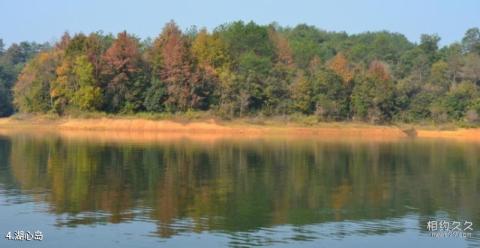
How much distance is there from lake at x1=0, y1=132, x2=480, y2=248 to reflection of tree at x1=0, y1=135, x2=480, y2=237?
0.05 m

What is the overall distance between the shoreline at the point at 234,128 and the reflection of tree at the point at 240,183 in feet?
84.1

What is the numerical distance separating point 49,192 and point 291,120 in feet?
187

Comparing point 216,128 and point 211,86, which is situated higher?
point 211,86

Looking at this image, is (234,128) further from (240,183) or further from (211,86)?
(240,183)

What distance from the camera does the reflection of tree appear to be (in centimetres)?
2355

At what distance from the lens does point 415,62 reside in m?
108

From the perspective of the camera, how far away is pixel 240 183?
104 feet

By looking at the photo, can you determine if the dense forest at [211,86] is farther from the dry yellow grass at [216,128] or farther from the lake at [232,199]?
the lake at [232,199]

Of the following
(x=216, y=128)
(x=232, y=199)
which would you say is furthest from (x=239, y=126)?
(x=232, y=199)

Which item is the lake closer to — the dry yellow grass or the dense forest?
the dry yellow grass

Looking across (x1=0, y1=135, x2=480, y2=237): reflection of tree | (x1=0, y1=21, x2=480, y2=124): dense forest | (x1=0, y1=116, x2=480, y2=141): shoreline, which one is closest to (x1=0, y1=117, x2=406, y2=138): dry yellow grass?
(x1=0, y1=116, x2=480, y2=141): shoreline

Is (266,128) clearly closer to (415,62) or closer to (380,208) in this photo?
(415,62)

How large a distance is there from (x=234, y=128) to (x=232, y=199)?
173 feet

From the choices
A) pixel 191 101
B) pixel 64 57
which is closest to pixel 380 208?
pixel 191 101
